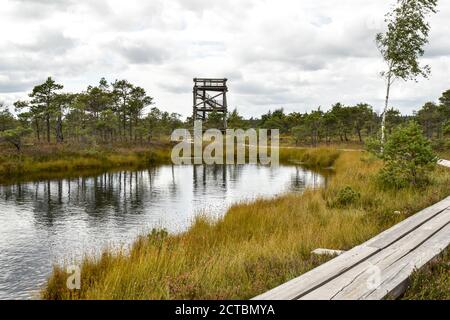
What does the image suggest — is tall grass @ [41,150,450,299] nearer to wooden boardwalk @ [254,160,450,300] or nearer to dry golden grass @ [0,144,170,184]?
wooden boardwalk @ [254,160,450,300]

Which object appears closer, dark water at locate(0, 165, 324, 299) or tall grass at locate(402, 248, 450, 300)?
tall grass at locate(402, 248, 450, 300)

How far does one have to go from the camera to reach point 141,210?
1764 centimetres

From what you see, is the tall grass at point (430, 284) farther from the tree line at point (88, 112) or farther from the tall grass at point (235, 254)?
the tree line at point (88, 112)

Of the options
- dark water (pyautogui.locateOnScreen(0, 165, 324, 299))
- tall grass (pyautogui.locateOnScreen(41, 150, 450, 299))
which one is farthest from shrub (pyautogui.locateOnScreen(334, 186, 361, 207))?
dark water (pyautogui.locateOnScreen(0, 165, 324, 299))

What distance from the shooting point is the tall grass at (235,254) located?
5809 mm

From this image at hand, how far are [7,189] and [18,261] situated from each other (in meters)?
13.9

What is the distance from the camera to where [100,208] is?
18078mm

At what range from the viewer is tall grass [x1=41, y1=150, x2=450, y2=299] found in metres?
5.81

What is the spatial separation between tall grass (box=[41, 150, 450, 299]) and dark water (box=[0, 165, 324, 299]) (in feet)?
5.04

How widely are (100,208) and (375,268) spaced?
14664mm

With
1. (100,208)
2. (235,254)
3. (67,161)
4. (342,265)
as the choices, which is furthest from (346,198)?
(67,161)

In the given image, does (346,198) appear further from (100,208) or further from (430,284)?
(100,208)
